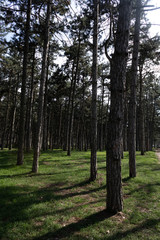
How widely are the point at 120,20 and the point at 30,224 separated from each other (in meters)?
6.34

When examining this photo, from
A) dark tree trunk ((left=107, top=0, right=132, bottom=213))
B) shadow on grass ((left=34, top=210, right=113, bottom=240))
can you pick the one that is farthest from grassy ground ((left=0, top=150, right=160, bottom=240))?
dark tree trunk ((left=107, top=0, right=132, bottom=213))

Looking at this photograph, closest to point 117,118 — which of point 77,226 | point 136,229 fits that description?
point 136,229

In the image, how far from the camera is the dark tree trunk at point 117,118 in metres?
4.62

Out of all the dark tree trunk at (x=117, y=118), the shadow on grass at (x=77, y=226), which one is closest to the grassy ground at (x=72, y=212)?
the shadow on grass at (x=77, y=226)

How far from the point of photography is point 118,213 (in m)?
4.64

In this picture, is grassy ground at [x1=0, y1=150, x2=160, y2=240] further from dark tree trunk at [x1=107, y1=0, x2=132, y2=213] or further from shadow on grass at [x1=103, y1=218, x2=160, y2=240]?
dark tree trunk at [x1=107, y1=0, x2=132, y2=213]

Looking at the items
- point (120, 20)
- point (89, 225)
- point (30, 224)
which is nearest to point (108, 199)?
point (89, 225)

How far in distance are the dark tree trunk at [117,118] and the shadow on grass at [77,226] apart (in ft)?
1.09

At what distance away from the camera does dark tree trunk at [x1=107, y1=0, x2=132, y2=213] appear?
4.62 m

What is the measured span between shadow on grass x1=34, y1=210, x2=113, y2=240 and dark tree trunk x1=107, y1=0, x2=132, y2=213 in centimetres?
33

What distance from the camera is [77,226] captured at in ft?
13.1

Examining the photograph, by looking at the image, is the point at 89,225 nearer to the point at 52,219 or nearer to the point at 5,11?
the point at 52,219

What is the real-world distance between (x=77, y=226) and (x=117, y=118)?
10.1 ft

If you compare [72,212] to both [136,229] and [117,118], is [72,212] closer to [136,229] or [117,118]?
[136,229]
